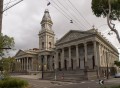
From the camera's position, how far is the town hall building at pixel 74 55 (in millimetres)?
63856

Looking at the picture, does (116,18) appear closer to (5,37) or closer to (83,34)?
(5,37)

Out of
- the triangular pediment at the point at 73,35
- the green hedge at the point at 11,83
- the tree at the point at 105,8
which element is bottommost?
the green hedge at the point at 11,83

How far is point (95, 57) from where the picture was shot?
2687 inches

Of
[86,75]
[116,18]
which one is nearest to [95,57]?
[86,75]

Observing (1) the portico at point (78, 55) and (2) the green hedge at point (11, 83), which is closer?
(2) the green hedge at point (11, 83)

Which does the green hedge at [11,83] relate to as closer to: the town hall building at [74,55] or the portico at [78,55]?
the town hall building at [74,55]

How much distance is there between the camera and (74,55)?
81125 mm

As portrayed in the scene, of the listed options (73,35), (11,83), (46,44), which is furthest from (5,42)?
(46,44)

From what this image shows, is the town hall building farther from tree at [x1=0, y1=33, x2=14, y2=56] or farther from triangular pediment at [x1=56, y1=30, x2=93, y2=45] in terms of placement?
tree at [x1=0, y1=33, x2=14, y2=56]

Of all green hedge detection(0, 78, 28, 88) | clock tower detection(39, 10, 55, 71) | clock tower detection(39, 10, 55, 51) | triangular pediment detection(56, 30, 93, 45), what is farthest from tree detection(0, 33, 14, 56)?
clock tower detection(39, 10, 55, 51)

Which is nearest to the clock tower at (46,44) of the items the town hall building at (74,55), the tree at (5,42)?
the town hall building at (74,55)

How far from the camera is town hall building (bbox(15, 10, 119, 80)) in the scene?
210ft

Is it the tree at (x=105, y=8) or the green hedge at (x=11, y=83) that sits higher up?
the tree at (x=105, y=8)

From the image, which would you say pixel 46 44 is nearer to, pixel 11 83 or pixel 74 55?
pixel 74 55
